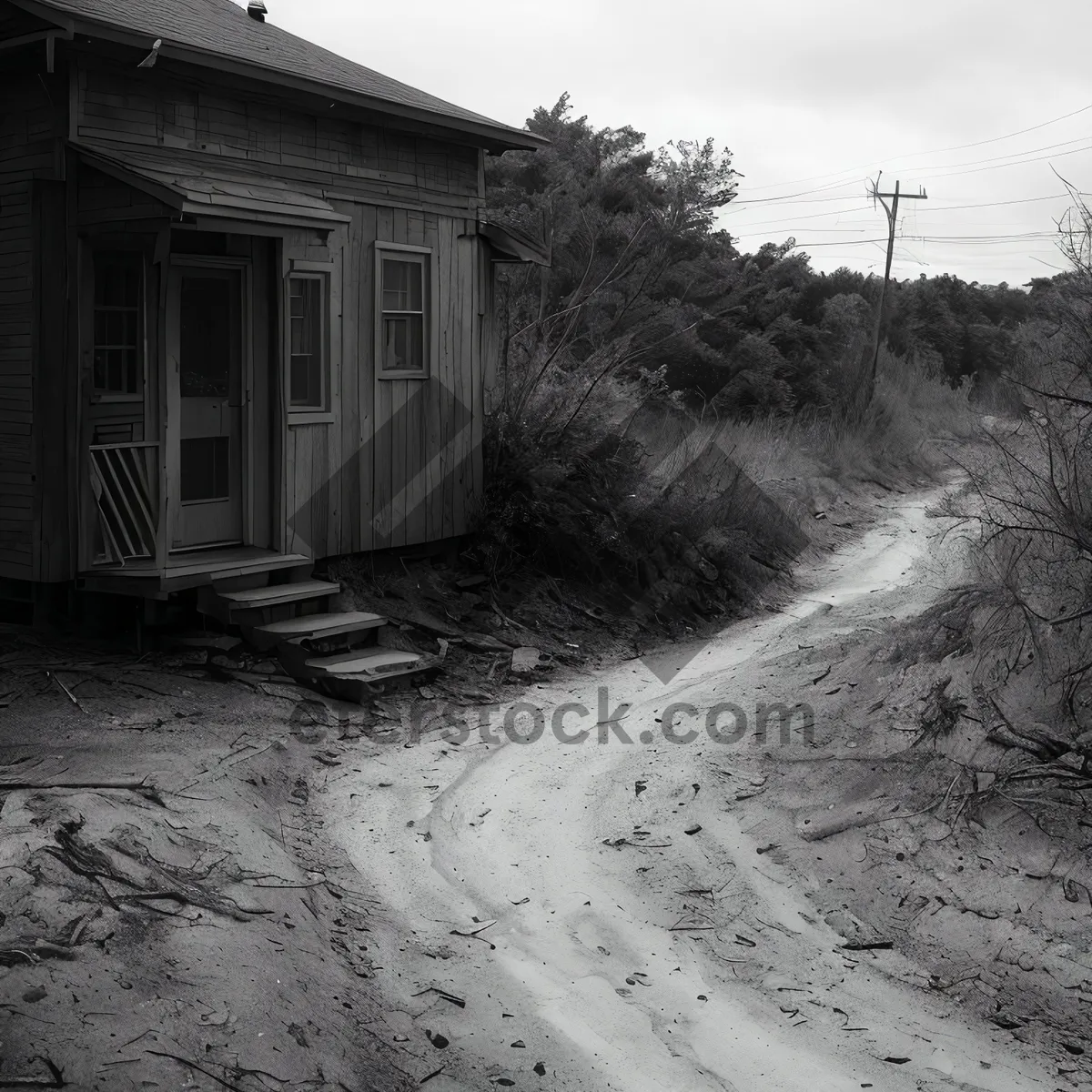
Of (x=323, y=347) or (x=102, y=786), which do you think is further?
(x=323, y=347)

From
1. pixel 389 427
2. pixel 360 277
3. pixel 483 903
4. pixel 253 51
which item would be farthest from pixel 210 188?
pixel 483 903

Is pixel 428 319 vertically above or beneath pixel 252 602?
above

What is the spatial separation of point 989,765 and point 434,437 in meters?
7.00

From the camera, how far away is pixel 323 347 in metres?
11.3

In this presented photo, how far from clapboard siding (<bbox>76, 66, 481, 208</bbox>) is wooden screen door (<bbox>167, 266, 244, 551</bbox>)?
109 cm

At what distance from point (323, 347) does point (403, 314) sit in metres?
1.27

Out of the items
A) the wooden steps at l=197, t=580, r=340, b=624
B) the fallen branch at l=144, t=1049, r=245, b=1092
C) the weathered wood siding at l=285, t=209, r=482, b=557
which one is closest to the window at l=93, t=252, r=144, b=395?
the weathered wood siding at l=285, t=209, r=482, b=557

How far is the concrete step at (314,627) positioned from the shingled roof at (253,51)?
4.50 meters

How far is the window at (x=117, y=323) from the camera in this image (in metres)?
9.86

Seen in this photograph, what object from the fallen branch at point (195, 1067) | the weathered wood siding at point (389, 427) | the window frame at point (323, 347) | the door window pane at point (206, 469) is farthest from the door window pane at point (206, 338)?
the fallen branch at point (195, 1067)

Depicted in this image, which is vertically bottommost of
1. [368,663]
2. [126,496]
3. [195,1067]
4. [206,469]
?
[195,1067]

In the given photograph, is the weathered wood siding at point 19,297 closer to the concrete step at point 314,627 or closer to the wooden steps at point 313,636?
the wooden steps at point 313,636

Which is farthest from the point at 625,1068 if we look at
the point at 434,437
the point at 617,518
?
the point at 617,518

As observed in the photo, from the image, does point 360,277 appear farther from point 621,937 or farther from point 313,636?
point 621,937
